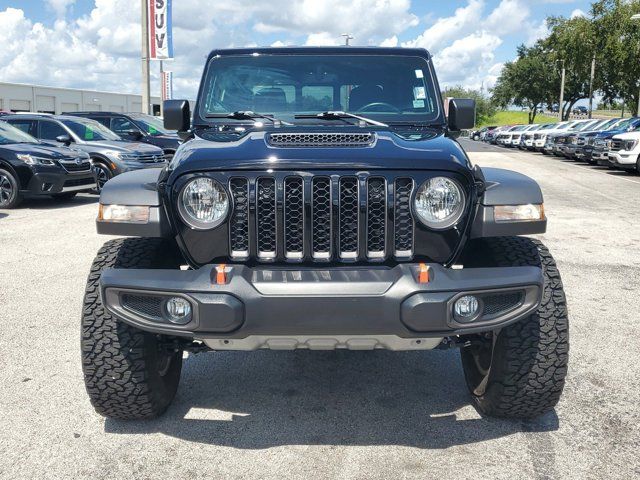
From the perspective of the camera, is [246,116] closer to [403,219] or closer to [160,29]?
[403,219]

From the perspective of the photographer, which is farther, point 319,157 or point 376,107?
point 376,107

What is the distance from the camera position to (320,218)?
9.75 feet

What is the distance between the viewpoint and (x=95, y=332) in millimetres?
3172

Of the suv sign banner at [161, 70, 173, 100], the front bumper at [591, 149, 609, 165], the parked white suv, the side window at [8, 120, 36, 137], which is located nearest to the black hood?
the side window at [8, 120, 36, 137]

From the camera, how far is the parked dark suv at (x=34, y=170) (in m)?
11.4

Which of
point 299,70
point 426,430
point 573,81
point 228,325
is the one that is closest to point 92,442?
point 228,325

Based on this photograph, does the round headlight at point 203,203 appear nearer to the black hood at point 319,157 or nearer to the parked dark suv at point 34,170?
the black hood at point 319,157

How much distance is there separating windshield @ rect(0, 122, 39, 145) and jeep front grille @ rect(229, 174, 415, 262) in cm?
1026

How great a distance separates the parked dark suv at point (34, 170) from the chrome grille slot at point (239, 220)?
948 cm

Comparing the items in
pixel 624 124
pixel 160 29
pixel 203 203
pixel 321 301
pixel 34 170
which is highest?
pixel 160 29

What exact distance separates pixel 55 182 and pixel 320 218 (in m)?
9.76

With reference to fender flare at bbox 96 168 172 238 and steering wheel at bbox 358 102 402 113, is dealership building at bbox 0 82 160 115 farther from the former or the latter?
fender flare at bbox 96 168 172 238

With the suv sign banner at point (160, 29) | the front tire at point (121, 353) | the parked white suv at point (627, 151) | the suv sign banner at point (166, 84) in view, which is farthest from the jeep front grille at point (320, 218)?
the suv sign banner at point (166, 84)

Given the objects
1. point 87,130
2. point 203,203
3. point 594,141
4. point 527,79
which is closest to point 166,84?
point 87,130
